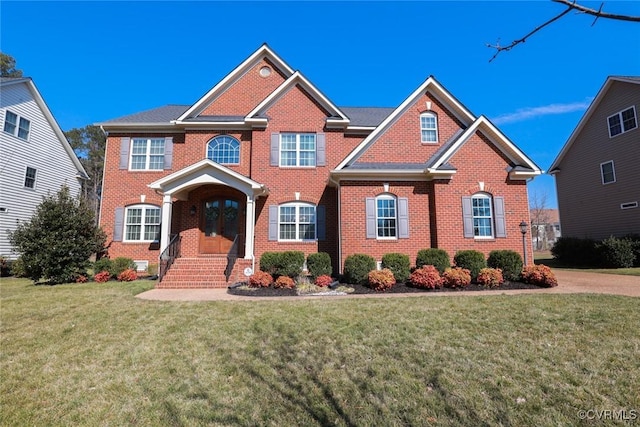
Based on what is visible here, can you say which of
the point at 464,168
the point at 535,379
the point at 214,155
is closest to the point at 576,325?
the point at 535,379

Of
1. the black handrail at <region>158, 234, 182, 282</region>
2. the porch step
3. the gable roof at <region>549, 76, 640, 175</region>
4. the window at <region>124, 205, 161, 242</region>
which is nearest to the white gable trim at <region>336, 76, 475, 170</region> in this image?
the porch step

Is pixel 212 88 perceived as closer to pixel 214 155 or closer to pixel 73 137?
pixel 214 155

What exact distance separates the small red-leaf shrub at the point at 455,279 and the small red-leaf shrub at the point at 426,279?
0.21 meters

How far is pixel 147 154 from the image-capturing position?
15.2m

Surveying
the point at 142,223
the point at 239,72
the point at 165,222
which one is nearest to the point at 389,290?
the point at 165,222

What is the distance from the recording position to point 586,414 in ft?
10.7

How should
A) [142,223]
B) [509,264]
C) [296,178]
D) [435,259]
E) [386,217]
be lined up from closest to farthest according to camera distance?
[509,264]
[435,259]
[386,217]
[296,178]
[142,223]

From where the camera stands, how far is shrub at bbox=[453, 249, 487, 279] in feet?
34.7

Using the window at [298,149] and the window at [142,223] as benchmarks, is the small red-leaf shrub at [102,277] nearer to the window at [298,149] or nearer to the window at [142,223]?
the window at [142,223]

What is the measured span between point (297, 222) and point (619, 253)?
1499cm

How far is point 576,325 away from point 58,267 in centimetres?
1558

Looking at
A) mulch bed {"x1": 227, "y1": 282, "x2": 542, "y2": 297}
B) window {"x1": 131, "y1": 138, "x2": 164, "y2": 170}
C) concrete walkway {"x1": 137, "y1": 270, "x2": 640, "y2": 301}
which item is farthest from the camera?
window {"x1": 131, "y1": 138, "x2": 164, "y2": 170}

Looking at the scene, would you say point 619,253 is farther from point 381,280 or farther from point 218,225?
point 218,225

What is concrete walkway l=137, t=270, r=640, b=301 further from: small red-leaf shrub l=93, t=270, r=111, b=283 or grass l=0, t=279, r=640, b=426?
small red-leaf shrub l=93, t=270, r=111, b=283
